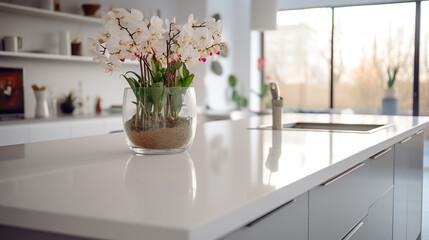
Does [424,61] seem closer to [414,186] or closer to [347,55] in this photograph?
[347,55]

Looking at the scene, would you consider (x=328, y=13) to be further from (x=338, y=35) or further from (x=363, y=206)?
(x=363, y=206)

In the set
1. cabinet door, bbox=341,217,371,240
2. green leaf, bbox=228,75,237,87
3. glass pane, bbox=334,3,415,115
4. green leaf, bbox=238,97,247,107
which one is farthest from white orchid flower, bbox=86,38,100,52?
glass pane, bbox=334,3,415,115

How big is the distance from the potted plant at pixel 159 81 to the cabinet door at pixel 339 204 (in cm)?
46

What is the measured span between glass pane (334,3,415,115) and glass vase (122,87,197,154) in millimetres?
6864

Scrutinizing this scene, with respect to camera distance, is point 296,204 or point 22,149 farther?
point 22,149

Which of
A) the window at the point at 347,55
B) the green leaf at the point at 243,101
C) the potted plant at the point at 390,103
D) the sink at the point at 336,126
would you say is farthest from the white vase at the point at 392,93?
the sink at the point at 336,126

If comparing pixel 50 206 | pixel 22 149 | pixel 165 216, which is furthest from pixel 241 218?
pixel 22 149

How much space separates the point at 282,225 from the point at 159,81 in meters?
0.67

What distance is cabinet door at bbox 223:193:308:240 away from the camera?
3.18ft

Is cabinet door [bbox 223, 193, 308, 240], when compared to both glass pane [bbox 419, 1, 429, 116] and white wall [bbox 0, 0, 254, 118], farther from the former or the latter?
glass pane [bbox 419, 1, 429, 116]

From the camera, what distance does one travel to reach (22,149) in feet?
5.50

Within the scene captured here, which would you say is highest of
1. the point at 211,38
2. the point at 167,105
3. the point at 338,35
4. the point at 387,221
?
the point at 338,35

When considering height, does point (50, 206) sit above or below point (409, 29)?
below

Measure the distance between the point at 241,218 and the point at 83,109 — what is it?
454 cm
